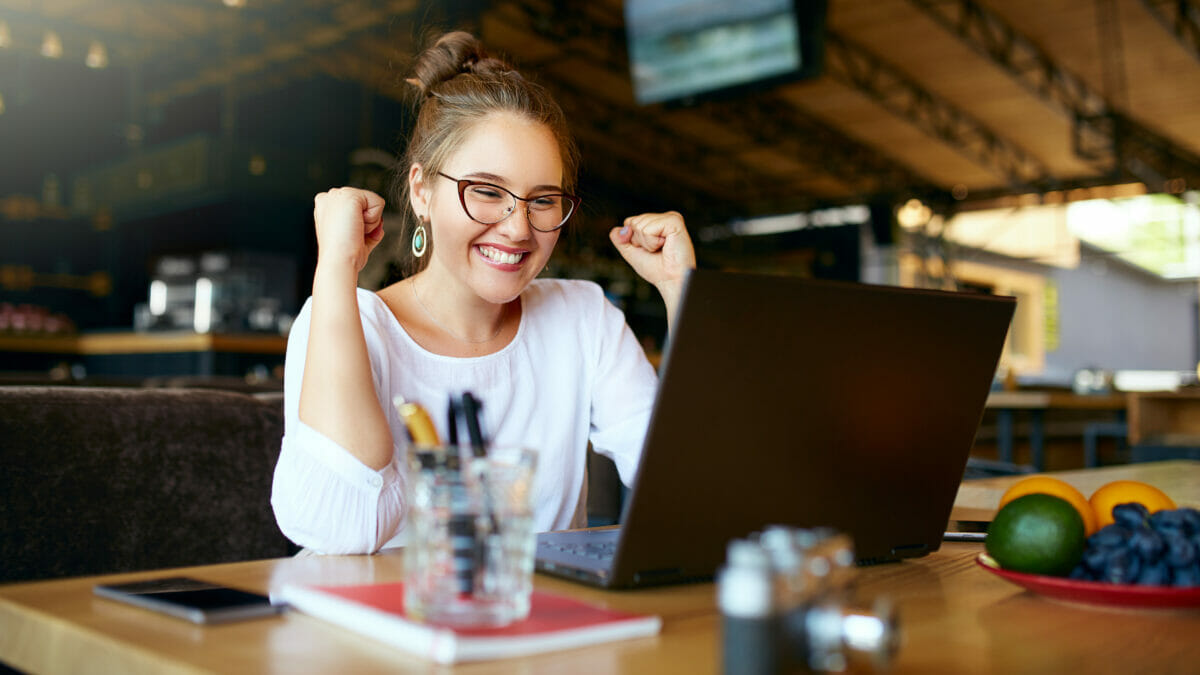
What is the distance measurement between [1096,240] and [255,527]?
18790 millimetres

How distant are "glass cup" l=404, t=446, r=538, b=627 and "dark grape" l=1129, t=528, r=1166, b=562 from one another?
489mm

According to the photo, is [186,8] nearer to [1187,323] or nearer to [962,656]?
[962,656]

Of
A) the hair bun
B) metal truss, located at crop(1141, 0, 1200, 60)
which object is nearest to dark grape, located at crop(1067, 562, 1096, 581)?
the hair bun

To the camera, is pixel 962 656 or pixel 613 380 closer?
pixel 962 656

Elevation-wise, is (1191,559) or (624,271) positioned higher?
(624,271)

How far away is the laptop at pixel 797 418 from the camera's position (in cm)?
73

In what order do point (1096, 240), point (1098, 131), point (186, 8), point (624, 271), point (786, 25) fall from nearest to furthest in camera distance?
point (786, 25) → point (186, 8) → point (1098, 131) → point (624, 271) → point (1096, 240)

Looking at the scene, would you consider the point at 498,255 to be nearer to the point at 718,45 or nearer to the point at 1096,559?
the point at 1096,559

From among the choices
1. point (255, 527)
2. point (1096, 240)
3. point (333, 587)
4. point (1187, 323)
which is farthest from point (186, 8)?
point (1187, 323)

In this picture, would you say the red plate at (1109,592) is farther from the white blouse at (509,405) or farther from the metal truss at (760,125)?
the metal truss at (760,125)

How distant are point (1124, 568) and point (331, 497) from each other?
74 cm

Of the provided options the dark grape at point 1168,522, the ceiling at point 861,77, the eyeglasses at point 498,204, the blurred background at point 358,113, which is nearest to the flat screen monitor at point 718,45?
the blurred background at point 358,113

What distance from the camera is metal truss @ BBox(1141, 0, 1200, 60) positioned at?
25.0 feet

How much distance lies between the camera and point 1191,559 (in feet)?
2.53
